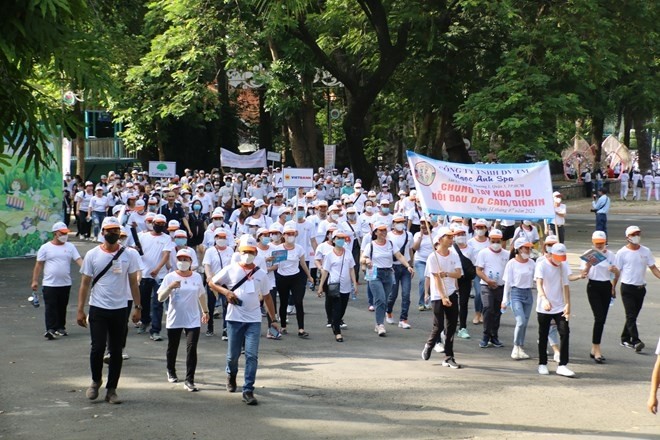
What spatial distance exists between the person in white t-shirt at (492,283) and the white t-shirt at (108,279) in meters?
5.48

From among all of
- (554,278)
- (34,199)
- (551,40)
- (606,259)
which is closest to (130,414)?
(554,278)

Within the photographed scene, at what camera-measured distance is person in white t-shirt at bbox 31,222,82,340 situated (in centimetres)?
1441

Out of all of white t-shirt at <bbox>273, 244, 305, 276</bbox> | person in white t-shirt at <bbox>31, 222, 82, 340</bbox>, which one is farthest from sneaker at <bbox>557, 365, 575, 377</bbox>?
person in white t-shirt at <bbox>31, 222, 82, 340</bbox>

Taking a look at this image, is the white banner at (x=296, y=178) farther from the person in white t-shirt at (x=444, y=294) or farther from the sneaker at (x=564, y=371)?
the sneaker at (x=564, y=371)

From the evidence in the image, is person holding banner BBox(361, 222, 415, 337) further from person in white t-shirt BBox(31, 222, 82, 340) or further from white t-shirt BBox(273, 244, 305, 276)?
person in white t-shirt BBox(31, 222, 82, 340)

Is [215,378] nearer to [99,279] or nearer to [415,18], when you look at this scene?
[99,279]

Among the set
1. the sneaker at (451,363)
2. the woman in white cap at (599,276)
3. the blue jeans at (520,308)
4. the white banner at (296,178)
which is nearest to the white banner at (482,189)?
the woman in white cap at (599,276)

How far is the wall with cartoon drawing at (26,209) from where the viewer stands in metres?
24.0

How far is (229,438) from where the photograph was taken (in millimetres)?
9375

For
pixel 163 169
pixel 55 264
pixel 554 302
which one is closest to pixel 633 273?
pixel 554 302

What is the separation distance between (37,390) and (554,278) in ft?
Result: 20.8

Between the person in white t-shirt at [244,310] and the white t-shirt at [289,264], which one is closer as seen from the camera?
the person in white t-shirt at [244,310]

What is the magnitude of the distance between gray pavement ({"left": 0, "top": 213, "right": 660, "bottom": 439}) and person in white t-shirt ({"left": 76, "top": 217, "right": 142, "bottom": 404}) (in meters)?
0.32

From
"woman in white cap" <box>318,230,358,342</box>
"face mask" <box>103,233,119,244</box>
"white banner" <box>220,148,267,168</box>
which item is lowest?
"woman in white cap" <box>318,230,358,342</box>
